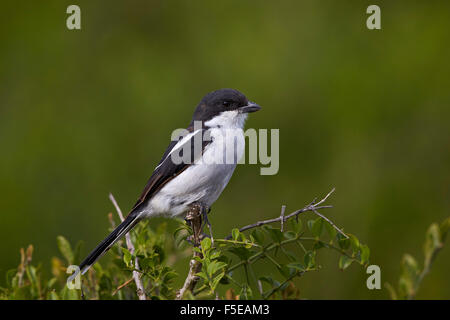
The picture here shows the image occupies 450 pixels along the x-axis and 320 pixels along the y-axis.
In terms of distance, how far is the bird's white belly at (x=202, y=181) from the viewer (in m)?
3.59

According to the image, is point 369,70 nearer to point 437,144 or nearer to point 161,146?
point 437,144

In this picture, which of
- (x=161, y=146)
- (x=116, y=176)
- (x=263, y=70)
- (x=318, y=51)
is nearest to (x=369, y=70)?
(x=318, y=51)

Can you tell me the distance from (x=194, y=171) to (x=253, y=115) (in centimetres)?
248

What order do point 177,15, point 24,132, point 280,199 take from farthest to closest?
point 177,15 < point 24,132 < point 280,199

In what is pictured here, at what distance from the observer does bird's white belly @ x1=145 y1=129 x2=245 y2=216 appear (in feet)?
11.8

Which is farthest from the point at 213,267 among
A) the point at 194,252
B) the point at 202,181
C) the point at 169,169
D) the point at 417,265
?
the point at 169,169

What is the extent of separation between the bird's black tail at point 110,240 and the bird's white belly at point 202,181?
124mm

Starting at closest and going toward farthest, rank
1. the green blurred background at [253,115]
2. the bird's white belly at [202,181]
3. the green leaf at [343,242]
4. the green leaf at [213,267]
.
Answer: the green leaf at [213,267] < the green leaf at [343,242] < the bird's white belly at [202,181] < the green blurred background at [253,115]

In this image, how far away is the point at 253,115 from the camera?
6012 mm

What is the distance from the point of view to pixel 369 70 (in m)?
6.10

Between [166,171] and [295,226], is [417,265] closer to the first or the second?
[295,226]

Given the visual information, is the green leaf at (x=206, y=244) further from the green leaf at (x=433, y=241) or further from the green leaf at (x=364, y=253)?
the green leaf at (x=433, y=241)

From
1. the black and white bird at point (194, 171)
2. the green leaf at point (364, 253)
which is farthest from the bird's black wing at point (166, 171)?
the green leaf at point (364, 253)

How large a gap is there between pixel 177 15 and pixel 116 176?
1.90m
